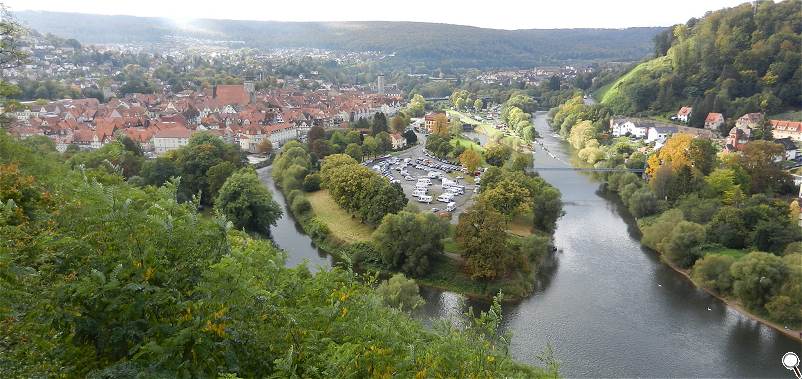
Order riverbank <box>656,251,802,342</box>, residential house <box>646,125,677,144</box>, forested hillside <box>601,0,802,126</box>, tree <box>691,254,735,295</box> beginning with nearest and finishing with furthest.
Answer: riverbank <box>656,251,802,342</box>
tree <box>691,254,735,295</box>
residential house <box>646,125,677,144</box>
forested hillside <box>601,0,802,126</box>

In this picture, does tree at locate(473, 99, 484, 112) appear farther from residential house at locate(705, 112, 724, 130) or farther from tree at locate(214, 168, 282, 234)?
tree at locate(214, 168, 282, 234)

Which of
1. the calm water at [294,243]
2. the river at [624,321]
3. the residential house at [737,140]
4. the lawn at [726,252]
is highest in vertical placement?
the residential house at [737,140]

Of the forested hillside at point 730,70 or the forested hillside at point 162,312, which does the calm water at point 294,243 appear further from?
the forested hillside at point 730,70

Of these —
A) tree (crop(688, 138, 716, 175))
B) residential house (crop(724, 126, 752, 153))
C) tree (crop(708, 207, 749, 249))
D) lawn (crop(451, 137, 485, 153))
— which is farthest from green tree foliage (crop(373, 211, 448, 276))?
residential house (crop(724, 126, 752, 153))

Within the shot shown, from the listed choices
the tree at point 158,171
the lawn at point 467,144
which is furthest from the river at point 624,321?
the lawn at point 467,144

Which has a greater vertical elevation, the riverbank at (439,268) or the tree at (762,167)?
the tree at (762,167)

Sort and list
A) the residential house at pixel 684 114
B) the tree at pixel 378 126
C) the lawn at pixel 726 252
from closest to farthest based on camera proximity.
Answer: the lawn at pixel 726 252 < the tree at pixel 378 126 < the residential house at pixel 684 114

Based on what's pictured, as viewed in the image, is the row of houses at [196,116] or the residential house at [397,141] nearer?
the row of houses at [196,116]

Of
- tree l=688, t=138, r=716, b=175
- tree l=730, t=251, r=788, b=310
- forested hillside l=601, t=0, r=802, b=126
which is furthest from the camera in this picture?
forested hillside l=601, t=0, r=802, b=126
